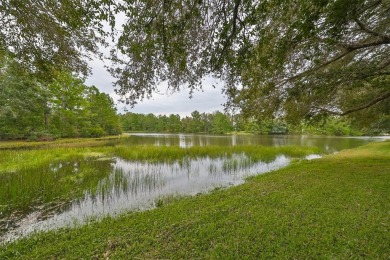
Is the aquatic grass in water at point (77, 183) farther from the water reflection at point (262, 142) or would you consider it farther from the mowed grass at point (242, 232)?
the water reflection at point (262, 142)

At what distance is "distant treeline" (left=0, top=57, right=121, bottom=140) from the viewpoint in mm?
18297

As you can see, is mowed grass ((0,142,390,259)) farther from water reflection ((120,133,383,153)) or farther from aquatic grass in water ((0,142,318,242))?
water reflection ((120,133,383,153))

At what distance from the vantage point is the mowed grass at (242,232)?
269 centimetres

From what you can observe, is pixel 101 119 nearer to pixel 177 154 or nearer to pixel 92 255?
pixel 177 154

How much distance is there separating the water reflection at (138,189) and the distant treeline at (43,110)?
9107 millimetres

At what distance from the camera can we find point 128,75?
12.8ft

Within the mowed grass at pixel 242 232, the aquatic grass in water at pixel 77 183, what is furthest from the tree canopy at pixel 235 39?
the aquatic grass in water at pixel 77 183

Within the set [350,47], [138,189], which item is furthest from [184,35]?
[138,189]

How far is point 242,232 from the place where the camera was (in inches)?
124

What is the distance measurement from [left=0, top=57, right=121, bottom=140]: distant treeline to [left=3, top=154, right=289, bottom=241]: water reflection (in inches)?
A: 359

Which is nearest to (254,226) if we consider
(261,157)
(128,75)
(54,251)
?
(54,251)

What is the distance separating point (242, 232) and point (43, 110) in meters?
28.7

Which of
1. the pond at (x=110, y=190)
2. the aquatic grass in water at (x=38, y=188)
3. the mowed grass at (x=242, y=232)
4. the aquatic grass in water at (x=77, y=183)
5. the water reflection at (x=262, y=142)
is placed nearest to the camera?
the mowed grass at (x=242, y=232)

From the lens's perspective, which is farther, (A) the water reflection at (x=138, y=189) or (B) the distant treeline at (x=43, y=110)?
(B) the distant treeline at (x=43, y=110)
